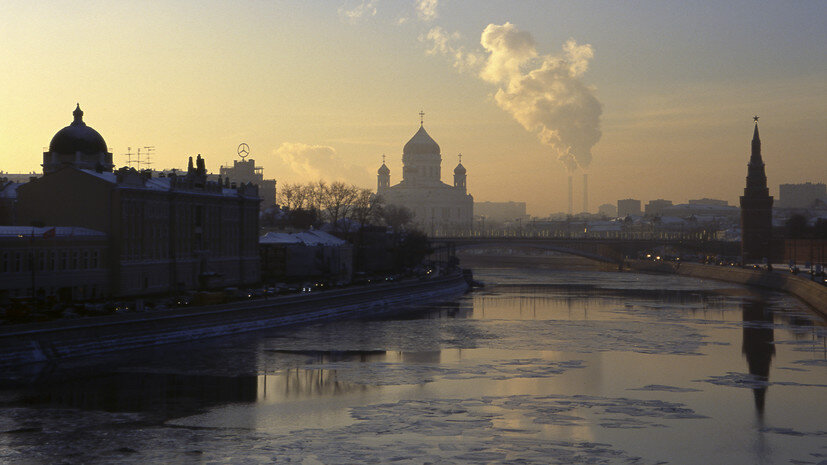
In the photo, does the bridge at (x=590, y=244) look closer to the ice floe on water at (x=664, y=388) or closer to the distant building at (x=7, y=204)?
the distant building at (x=7, y=204)

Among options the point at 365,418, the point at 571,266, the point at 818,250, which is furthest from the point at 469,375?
the point at 571,266

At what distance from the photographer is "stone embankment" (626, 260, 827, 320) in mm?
77688

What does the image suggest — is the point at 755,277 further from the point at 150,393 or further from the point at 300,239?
the point at 150,393

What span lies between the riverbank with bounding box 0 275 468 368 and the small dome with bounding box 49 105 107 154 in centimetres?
1813

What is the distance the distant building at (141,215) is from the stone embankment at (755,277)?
129ft

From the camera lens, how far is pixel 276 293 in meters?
68.0

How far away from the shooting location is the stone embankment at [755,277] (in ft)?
255

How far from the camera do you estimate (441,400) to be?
35844mm

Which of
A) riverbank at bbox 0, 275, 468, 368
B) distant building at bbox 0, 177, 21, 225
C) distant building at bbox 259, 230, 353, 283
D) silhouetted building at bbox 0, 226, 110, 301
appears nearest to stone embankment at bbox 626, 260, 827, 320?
riverbank at bbox 0, 275, 468, 368

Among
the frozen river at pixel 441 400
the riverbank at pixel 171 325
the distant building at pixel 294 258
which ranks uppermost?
the distant building at pixel 294 258

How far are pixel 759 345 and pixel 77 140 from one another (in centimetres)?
4357

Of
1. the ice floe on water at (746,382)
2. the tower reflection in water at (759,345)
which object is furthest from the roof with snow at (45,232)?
the tower reflection in water at (759,345)

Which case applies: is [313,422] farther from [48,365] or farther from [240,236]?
[240,236]

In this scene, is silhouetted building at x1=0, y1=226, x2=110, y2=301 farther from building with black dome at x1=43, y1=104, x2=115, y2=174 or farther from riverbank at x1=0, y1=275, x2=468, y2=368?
building with black dome at x1=43, y1=104, x2=115, y2=174
